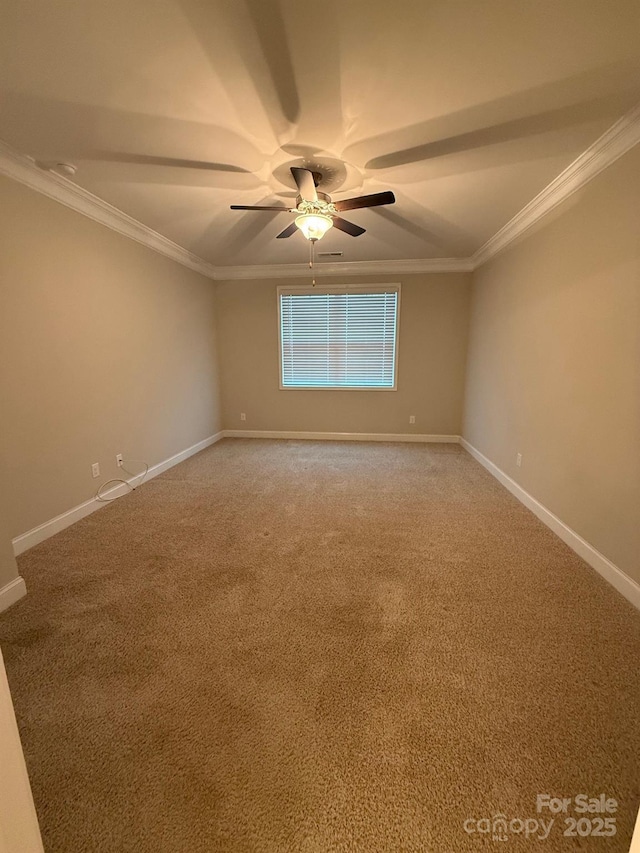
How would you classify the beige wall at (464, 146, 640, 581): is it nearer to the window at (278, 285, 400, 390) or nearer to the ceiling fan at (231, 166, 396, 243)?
the ceiling fan at (231, 166, 396, 243)

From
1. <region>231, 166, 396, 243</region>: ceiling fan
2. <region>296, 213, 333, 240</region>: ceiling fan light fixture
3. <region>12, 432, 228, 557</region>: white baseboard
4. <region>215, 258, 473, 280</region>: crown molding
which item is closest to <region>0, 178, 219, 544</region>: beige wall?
<region>12, 432, 228, 557</region>: white baseboard

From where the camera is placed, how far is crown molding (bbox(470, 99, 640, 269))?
1824 mm

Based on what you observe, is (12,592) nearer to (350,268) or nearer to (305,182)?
(305,182)

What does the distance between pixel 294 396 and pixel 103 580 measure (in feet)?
11.7

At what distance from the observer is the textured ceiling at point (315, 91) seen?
1.30 m

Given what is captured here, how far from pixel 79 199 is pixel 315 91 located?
2.09 meters

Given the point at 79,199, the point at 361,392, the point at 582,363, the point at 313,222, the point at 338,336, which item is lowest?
the point at 361,392

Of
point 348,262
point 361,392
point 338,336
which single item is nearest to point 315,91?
point 348,262

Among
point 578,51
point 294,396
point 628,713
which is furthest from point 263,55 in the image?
point 294,396

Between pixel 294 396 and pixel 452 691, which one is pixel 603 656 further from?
pixel 294 396

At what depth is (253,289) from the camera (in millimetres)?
4910

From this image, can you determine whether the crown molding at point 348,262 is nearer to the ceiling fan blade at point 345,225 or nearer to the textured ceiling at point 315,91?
the textured ceiling at point 315,91

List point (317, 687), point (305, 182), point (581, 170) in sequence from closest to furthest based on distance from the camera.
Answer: point (317, 687) < point (305, 182) < point (581, 170)

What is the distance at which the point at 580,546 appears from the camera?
7.31 ft
